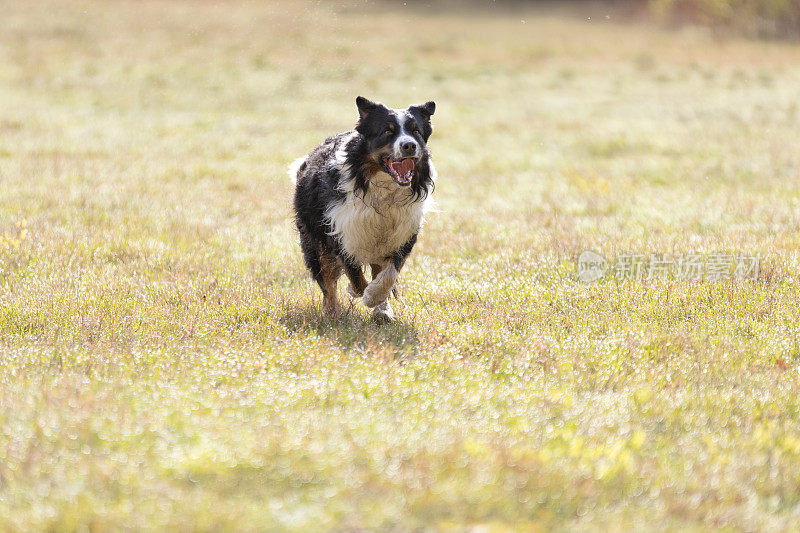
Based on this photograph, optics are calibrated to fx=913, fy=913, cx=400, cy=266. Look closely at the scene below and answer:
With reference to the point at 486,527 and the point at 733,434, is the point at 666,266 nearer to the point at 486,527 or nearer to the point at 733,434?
the point at 733,434

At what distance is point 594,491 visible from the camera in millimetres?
3846

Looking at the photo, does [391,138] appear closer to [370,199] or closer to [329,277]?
[370,199]

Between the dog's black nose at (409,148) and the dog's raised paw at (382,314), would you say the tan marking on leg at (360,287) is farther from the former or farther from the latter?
the dog's black nose at (409,148)

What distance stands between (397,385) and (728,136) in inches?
503

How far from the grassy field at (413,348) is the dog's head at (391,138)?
1040 mm

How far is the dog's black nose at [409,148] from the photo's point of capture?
610cm

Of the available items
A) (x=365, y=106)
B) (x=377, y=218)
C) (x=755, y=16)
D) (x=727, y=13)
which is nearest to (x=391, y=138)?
(x=365, y=106)

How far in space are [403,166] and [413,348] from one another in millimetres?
1375

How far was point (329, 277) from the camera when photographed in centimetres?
696

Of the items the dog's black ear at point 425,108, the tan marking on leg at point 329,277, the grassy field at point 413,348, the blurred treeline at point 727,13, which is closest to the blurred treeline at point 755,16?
the blurred treeline at point 727,13

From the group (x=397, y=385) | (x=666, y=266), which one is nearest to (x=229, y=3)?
(x=666, y=266)

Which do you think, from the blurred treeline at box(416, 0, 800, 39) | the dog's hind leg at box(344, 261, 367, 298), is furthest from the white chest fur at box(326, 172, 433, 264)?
the blurred treeline at box(416, 0, 800, 39)

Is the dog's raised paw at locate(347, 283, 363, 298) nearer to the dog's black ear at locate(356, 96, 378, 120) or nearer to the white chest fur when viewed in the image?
the white chest fur

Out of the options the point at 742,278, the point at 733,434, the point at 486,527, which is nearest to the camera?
the point at 486,527
